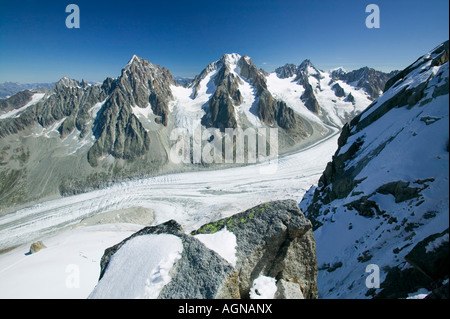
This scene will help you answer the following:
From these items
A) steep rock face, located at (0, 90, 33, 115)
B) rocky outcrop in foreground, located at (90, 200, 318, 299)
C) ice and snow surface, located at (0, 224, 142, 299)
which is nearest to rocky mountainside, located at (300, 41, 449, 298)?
rocky outcrop in foreground, located at (90, 200, 318, 299)

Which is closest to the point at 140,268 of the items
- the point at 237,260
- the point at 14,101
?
the point at 237,260

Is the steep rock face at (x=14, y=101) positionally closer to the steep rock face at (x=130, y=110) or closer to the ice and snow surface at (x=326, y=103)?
the steep rock face at (x=130, y=110)

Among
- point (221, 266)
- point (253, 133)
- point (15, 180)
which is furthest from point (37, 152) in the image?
point (221, 266)

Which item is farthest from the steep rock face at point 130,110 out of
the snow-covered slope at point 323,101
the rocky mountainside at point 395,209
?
the rocky mountainside at point 395,209

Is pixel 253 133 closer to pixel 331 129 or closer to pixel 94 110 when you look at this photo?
pixel 331 129

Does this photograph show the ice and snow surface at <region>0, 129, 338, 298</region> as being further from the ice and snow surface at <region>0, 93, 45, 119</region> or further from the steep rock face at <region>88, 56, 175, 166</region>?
the ice and snow surface at <region>0, 93, 45, 119</region>

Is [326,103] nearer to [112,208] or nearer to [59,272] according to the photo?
[112,208]

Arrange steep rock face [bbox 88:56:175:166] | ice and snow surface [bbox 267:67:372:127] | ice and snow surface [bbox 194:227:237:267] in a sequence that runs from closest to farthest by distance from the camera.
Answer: ice and snow surface [bbox 194:227:237:267], steep rock face [bbox 88:56:175:166], ice and snow surface [bbox 267:67:372:127]
